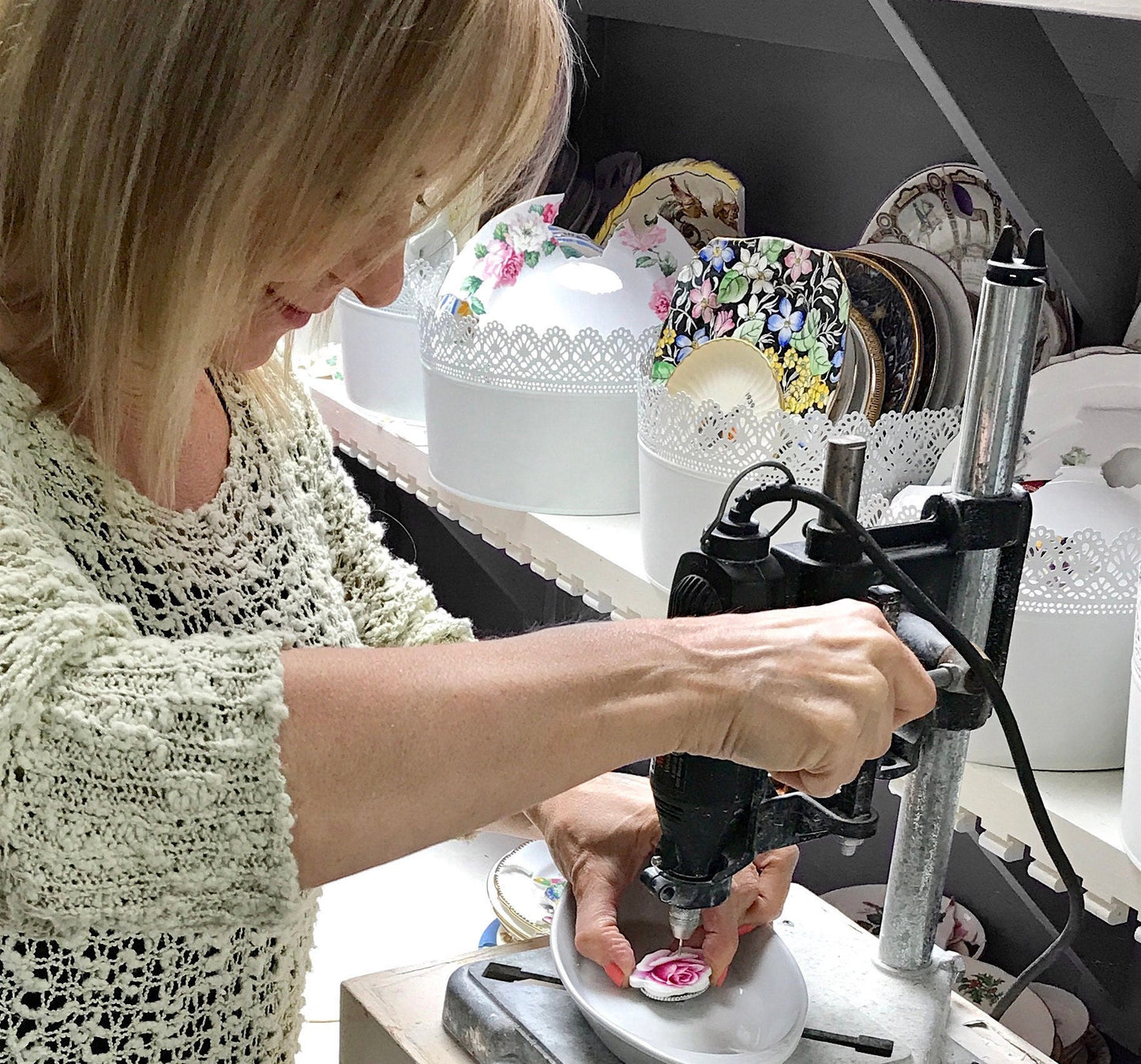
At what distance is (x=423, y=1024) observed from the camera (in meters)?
0.86

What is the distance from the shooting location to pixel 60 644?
540 millimetres

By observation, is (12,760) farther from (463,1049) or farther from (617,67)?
(617,67)

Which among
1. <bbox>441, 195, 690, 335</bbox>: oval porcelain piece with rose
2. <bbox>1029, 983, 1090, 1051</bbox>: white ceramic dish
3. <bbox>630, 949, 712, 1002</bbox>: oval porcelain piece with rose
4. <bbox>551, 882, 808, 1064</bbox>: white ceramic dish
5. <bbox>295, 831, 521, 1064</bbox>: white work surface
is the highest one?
<bbox>441, 195, 690, 335</bbox>: oval porcelain piece with rose

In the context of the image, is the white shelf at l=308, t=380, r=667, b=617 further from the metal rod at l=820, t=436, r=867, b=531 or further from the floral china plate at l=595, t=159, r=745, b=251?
the metal rod at l=820, t=436, r=867, b=531

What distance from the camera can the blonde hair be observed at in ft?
1.90

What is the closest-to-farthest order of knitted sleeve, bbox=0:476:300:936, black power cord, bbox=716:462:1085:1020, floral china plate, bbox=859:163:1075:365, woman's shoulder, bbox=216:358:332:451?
1. knitted sleeve, bbox=0:476:300:936
2. black power cord, bbox=716:462:1085:1020
3. woman's shoulder, bbox=216:358:332:451
4. floral china plate, bbox=859:163:1075:365

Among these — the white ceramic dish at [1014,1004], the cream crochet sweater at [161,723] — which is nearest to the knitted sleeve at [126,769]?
the cream crochet sweater at [161,723]

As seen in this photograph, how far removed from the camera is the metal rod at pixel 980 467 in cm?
69

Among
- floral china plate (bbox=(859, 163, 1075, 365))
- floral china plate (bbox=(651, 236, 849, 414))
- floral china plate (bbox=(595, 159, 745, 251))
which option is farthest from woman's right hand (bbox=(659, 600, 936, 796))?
floral china plate (bbox=(595, 159, 745, 251))

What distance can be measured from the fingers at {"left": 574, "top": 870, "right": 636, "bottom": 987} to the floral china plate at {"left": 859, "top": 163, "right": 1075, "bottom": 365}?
0.54 m

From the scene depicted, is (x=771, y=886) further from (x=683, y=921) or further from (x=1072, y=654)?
(x=1072, y=654)

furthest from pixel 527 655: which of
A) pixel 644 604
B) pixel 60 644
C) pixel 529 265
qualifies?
pixel 529 265

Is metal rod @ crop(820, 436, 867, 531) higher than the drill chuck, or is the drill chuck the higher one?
metal rod @ crop(820, 436, 867, 531)

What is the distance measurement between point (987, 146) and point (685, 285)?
264mm
